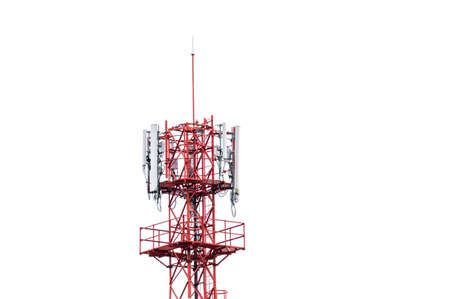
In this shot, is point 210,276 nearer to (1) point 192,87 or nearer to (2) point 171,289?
(2) point 171,289

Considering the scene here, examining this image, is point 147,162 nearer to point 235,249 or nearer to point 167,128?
point 167,128

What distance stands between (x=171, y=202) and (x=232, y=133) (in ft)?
20.0

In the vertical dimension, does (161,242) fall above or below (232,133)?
below

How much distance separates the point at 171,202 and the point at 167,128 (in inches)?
193

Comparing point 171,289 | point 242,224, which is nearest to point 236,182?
point 242,224

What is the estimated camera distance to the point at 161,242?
84125 mm

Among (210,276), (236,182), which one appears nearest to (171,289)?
(210,276)

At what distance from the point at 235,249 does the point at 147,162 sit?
8.18m

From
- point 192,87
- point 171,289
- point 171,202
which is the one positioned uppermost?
point 192,87

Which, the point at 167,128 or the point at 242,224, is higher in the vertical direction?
the point at 167,128

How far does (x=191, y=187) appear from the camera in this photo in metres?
84.6

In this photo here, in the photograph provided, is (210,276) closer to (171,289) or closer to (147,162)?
(171,289)

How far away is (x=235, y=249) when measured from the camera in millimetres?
84438

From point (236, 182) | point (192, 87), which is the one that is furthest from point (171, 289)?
point (192, 87)
